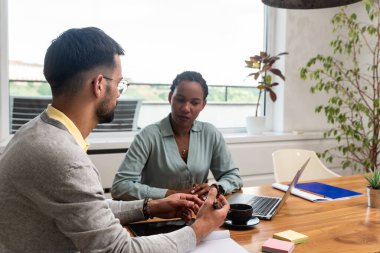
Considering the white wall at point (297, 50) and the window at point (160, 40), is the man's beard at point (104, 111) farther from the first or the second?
the white wall at point (297, 50)

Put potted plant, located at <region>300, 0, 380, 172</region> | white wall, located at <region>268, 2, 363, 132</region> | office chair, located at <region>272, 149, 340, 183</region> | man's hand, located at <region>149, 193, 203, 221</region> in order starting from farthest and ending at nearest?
white wall, located at <region>268, 2, 363, 132</region>
potted plant, located at <region>300, 0, 380, 172</region>
office chair, located at <region>272, 149, 340, 183</region>
man's hand, located at <region>149, 193, 203, 221</region>

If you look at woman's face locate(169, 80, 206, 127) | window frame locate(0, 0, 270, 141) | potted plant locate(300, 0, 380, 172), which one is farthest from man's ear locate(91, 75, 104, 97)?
potted plant locate(300, 0, 380, 172)

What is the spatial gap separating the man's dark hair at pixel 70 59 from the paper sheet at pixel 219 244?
600 mm

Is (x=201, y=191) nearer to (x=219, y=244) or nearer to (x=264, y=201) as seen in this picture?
(x=264, y=201)

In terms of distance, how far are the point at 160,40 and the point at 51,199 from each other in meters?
2.50

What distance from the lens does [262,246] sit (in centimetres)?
116

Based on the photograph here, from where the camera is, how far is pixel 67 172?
0.86 metres

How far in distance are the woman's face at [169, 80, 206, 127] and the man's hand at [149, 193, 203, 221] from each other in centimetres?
69

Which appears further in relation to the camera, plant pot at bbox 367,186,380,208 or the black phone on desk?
plant pot at bbox 367,186,380,208

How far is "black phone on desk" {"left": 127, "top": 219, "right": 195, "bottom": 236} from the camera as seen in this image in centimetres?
127

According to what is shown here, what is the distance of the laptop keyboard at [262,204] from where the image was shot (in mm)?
1515

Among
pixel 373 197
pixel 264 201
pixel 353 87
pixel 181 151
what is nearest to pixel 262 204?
pixel 264 201

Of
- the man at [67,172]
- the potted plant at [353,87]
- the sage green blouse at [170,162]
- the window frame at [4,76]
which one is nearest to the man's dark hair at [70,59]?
the man at [67,172]

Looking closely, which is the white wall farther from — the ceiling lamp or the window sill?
the ceiling lamp
